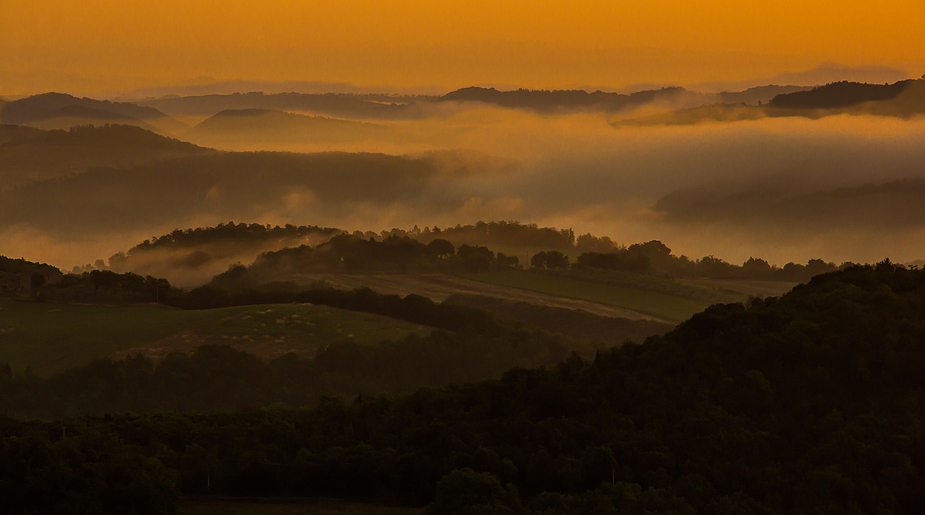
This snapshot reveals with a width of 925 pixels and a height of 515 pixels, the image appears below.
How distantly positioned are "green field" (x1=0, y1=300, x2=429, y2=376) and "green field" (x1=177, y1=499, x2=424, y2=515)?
384 feet

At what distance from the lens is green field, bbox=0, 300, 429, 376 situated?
176m

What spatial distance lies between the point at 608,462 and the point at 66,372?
127 metres

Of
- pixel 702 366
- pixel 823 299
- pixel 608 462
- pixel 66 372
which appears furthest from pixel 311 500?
pixel 66 372

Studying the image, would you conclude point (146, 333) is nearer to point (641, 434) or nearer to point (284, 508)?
point (284, 508)

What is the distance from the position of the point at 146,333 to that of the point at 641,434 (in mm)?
137622

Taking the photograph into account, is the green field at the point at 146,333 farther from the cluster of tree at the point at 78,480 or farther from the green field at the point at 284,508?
the green field at the point at 284,508

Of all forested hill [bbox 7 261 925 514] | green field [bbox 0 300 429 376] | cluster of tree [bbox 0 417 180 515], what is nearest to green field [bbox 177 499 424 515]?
forested hill [bbox 7 261 925 514]

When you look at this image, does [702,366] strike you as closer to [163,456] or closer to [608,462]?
[608,462]

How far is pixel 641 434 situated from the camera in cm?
6072

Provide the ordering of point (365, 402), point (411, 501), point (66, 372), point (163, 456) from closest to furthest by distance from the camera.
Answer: point (411, 501), point (163, 456), point (365, 402), point (66, 372)

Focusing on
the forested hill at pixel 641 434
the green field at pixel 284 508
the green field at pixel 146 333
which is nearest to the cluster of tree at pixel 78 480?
the forested hill at pixel 641 434

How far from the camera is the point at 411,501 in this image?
60.6 metres

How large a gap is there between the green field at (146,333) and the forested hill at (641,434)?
10216 cm

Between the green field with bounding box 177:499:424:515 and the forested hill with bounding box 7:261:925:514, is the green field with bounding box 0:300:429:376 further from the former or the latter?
the green field with bounding box 177:499:424:515
